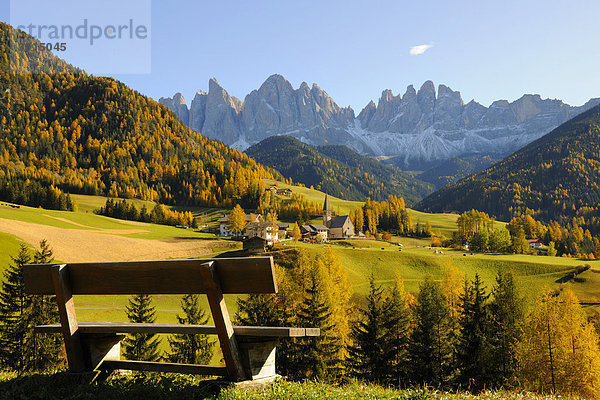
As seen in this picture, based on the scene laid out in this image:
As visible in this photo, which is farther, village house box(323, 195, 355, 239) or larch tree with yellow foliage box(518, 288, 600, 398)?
village house box(323, 195, 355, 239)

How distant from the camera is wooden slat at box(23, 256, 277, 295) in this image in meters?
5.98

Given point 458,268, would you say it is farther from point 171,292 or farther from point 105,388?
point 171,292

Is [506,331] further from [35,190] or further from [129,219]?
→ [35,190]

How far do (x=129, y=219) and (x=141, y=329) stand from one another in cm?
15007

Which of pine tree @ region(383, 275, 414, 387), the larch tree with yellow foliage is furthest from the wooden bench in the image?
the larch tree with yellow foliage

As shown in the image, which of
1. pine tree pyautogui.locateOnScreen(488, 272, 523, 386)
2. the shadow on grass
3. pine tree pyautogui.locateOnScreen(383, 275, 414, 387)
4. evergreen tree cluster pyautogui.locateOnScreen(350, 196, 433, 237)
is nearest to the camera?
the shadow on grass

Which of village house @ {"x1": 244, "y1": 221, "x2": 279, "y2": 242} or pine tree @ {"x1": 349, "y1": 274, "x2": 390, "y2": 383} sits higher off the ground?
village house @ {"x1": 244, "y1": 221, "x2": 279, "y2": 242}

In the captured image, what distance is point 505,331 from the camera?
107ft

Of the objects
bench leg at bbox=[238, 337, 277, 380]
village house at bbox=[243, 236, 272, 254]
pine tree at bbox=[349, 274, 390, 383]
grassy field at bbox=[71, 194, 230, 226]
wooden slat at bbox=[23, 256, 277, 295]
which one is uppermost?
grassy field at bbox=[71, 194, 230, 226]

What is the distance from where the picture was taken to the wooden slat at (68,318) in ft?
24.1

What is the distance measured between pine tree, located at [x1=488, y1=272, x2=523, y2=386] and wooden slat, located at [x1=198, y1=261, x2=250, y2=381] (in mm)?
31352

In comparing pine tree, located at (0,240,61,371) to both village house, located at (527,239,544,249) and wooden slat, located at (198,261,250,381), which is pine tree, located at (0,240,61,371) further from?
village house, located at (527,239,544,249)

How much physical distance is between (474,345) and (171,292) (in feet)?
109

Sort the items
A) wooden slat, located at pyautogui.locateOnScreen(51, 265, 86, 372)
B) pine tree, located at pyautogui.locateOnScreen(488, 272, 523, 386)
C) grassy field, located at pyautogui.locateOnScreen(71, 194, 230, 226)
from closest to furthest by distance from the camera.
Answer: wooden slat, located at pyautogui.locateOnScreen(51, 265, 86, 372) < pine tree, located at pyautogui.locateOnScreen(488, 272, 523, 386) < grassy field, located at pyautogui.locateOnScreen(71, 194, 230, 226)
